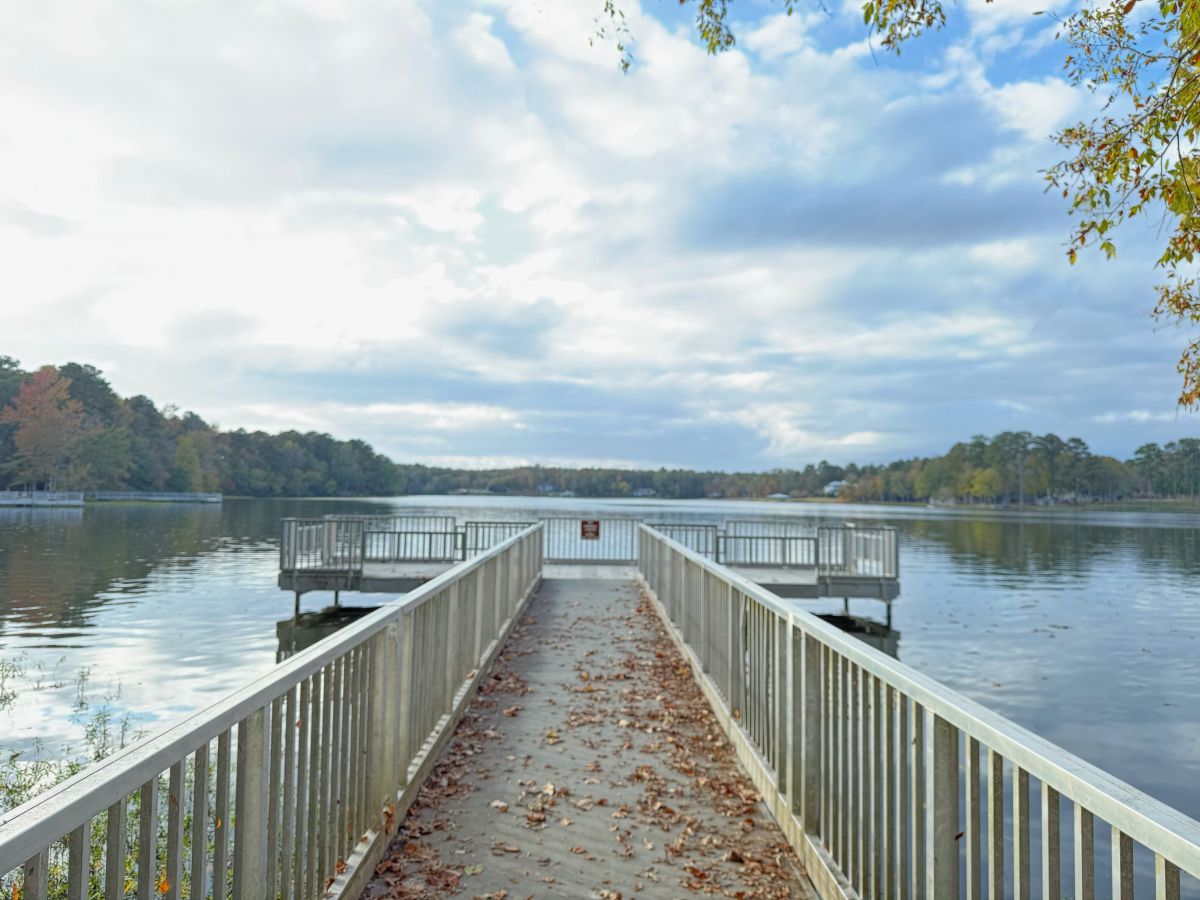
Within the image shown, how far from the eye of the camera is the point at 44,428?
251ft

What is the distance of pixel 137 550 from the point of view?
101ft

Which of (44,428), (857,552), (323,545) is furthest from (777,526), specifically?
(44,428)

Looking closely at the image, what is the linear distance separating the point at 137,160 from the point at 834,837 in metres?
13.7

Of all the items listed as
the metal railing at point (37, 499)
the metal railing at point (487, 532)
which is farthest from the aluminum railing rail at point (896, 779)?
the metal railing at point (37, 499)

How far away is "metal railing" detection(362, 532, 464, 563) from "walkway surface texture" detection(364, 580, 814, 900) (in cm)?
1388

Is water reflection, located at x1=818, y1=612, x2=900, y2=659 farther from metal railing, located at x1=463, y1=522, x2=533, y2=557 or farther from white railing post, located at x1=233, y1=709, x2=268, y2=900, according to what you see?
white railing post, located at x1=233, y1=709, x2=268, y2=900

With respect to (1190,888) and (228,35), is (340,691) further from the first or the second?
(228,35)

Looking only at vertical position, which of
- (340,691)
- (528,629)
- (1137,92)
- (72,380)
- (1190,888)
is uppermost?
(72,380)

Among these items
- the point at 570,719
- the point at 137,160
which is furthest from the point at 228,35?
the point at 570,719

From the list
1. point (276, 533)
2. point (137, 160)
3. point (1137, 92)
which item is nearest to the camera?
point (1137, 92)

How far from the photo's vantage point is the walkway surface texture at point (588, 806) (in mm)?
3404

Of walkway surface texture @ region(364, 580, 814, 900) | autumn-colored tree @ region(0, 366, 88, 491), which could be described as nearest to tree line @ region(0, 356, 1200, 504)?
autumn-colored tree @ region(0, 366, 88, 491)

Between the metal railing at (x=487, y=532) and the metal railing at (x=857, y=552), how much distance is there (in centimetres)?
729

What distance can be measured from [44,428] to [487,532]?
74.5 m
